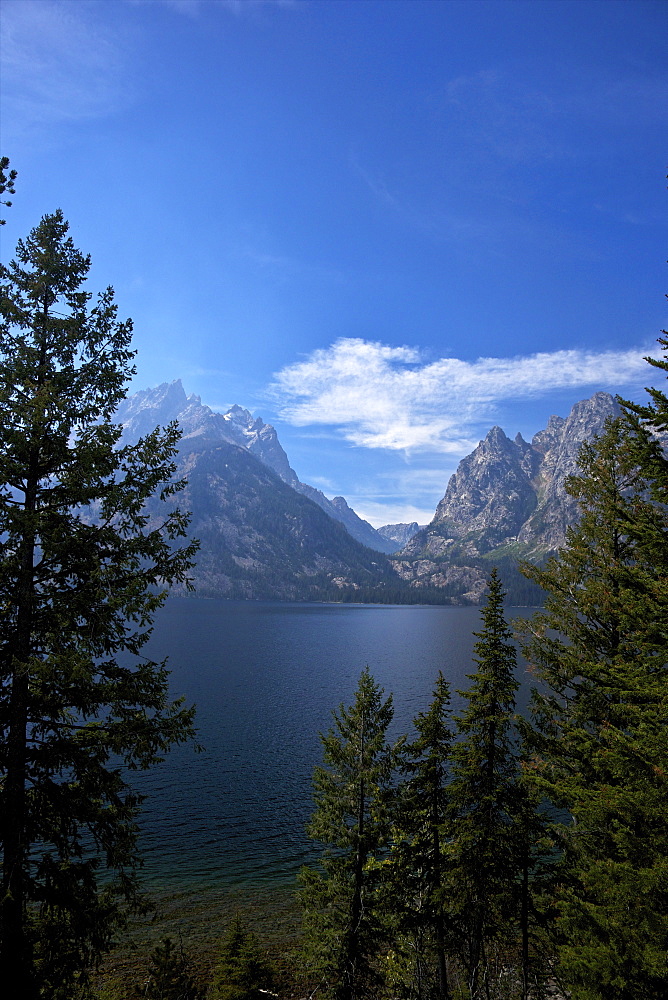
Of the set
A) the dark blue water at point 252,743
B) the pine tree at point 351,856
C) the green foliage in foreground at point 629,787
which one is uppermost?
the green foliage in foreground at point 629,787

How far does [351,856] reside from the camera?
1953 centimetres

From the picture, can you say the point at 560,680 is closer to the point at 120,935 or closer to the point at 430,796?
the point at 430,796

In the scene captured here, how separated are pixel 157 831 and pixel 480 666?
3583 cm

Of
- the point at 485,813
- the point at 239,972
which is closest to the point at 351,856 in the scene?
the point at 485,813

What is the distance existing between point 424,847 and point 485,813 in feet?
10.9

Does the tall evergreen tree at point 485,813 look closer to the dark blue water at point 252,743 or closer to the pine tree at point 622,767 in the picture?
the pine tree at point 622,767

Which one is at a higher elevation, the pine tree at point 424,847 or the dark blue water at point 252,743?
the pine tree at point 424,847

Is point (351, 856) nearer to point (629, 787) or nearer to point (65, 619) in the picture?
point (629, 787)

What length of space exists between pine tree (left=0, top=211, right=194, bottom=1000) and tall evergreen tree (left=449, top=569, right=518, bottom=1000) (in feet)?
40.5

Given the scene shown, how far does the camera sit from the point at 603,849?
15.0 m

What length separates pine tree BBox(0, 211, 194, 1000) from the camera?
913 cm

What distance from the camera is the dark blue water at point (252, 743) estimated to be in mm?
38281

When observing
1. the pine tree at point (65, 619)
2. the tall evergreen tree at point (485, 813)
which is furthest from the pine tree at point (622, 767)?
the pine tree at point (65, 619)

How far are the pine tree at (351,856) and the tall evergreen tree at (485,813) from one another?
289cm
